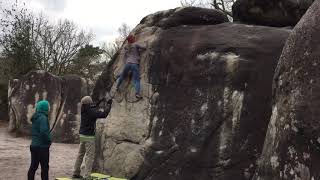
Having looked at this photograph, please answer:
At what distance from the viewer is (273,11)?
9.96 m

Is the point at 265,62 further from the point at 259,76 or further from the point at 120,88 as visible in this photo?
the point at 120,88

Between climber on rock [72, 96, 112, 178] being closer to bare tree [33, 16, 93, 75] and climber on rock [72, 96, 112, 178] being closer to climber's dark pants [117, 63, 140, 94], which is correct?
climber's dark pants [117, 63, 140, 94]

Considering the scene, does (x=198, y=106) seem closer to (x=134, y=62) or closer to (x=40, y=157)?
(x=134, y=62)

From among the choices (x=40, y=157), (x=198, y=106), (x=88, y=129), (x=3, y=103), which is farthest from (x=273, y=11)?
(x=3, y=103)

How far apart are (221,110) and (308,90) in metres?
3.46

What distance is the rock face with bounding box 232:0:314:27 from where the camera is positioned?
31.8 feet

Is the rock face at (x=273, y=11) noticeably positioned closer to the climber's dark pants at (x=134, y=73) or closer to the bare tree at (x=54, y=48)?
the climber's dark pants at (x=134, y=73)

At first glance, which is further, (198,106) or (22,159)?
(22,159)

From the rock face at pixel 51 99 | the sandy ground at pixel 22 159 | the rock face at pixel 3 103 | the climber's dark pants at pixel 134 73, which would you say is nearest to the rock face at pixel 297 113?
the climber's dark pants at pixel 134 73

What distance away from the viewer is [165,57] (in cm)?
935

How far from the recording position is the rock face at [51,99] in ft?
62.2

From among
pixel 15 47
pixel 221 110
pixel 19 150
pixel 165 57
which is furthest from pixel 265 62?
pixel 15 47

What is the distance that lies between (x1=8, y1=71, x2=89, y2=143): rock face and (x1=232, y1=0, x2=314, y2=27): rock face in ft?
33.7

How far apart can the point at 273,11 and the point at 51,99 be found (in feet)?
38.3
